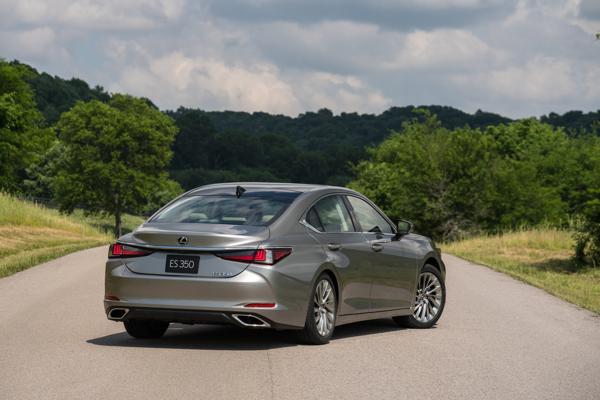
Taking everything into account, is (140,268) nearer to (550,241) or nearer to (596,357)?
(596,357)

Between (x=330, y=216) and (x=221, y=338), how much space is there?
5.51 feet

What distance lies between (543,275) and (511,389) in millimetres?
17132

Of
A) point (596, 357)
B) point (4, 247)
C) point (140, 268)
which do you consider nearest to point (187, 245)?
point (140, 268)

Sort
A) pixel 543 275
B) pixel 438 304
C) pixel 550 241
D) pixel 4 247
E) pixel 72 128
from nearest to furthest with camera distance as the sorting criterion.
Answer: pixel 438 304, pixel 543 275, pixel 4 247, pixel 550 241, pixel 72 128

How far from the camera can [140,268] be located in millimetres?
10289

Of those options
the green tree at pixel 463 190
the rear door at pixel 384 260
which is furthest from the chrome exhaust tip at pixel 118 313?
the green tree at pixel 463 190

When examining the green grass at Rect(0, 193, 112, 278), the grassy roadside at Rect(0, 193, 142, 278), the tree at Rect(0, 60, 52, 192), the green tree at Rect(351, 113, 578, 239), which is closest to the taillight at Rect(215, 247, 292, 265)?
the grassy roadside at Rect(0, 193, 142, 278)

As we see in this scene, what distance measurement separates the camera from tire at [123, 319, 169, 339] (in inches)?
434

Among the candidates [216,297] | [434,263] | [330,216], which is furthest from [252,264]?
[434,263]

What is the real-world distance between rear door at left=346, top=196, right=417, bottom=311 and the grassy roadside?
10.2m

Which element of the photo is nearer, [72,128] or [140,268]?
[140,268]

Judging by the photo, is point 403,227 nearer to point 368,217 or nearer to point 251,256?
point 368,217

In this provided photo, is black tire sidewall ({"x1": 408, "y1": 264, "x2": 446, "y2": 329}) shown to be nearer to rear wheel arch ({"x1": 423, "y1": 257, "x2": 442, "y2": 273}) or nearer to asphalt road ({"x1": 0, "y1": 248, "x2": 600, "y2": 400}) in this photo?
rear wheel arch ({"x1": 423, "y1": 257, "x2": 442, "y2": 273})

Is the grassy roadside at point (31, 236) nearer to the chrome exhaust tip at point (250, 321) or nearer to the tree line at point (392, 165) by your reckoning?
the tree line at point (392, 165)
